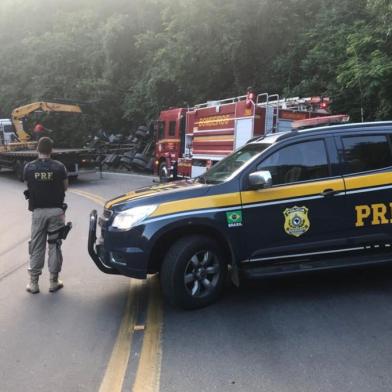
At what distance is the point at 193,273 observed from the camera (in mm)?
5000

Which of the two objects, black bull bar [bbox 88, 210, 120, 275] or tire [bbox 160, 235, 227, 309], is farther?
black bull bar [bbox 88, 210, 120, 275]

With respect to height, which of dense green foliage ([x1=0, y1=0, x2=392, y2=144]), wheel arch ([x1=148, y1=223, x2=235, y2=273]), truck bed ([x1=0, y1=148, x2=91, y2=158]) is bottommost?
wheel arch ([x1=148, y1=223, x2=235, y2=273])

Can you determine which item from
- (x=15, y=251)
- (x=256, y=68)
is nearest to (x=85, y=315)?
(x=15, y=251)

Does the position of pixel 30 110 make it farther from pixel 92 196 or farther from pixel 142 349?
pixel 142 349

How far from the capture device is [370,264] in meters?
5.29

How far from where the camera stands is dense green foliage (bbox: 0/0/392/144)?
14234mm

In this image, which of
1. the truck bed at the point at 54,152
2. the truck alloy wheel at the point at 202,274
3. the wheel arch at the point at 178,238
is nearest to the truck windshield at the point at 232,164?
the wheel arch at the point at 178,238

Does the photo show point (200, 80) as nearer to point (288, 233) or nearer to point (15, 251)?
point (15, 251)

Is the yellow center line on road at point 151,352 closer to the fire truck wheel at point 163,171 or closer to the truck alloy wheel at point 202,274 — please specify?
the truck alloy wheel at point 202,274

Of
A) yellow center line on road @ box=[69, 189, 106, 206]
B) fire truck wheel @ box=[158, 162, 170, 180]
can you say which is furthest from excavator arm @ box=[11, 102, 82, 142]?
yellow center line on road @ box=[69, 189, 106, 206]

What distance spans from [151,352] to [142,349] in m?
0.10

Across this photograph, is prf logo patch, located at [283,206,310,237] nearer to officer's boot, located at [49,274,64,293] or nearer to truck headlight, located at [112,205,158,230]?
truck headlight, located at [112,205,158,230]

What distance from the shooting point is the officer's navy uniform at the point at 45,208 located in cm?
564

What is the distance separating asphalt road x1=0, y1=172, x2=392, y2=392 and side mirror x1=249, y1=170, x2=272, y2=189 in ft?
4.06
